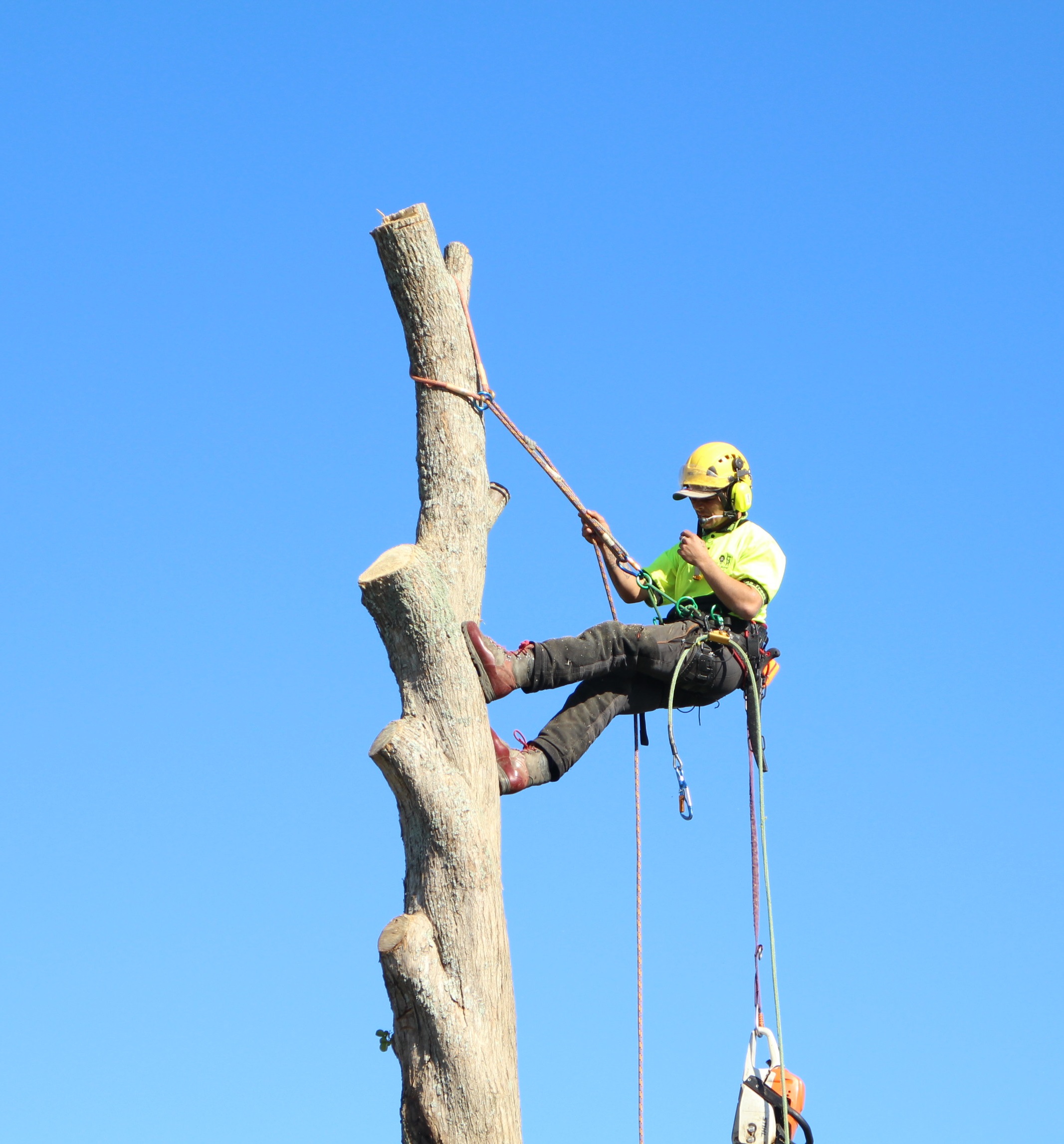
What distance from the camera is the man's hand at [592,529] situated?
780 centimetres

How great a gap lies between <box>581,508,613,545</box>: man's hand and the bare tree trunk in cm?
99

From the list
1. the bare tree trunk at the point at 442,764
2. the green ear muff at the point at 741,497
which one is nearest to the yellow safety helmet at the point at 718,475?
the green ear muff at the point at 741,497

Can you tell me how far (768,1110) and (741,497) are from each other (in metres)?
2.99

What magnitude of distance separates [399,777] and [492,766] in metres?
0.44

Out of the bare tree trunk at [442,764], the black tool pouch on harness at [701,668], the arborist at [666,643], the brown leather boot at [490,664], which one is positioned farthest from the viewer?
the black tool pouch on harness at [701,668]

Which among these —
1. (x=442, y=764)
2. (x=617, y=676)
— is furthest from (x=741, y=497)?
(x=442, y=764)

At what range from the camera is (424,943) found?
231 inches

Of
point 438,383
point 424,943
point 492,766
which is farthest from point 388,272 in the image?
point 424,943

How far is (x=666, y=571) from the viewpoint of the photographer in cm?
812

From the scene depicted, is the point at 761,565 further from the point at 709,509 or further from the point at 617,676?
the point at 617,676

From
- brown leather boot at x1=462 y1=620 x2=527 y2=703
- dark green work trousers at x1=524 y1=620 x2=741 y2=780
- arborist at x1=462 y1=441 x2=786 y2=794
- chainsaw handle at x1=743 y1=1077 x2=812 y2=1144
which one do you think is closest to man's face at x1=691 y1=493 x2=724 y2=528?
arborist at x1=462 y1=441 x2=786 y2=794

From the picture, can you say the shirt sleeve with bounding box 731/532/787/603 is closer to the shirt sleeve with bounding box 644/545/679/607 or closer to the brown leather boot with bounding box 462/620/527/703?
the shirt sleeve with bounding box 644/545/679/607

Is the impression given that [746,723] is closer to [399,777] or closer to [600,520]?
[600,520]

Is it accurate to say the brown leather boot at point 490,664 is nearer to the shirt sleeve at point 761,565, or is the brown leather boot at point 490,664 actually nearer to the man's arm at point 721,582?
the man's arm at point 721,582
